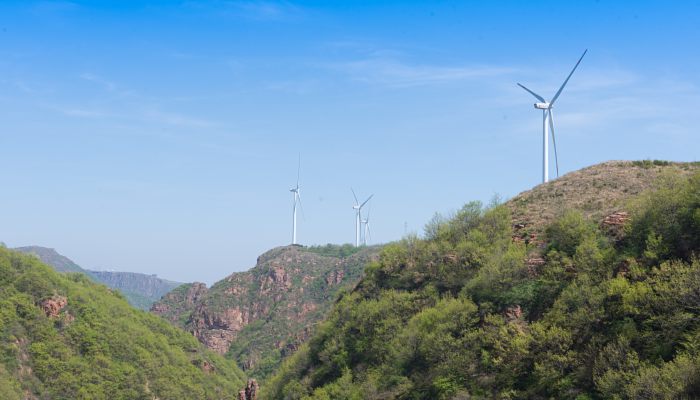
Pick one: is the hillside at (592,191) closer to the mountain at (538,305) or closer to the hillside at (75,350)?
the mountain at (538,305)

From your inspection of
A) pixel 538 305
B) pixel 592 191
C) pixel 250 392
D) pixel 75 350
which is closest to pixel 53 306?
pixel 75 350

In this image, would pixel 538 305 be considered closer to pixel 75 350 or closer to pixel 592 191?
pixel 592 191

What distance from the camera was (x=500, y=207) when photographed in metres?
90.2

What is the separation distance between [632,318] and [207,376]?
136 meters

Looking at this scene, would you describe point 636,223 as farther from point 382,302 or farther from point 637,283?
point 382,302

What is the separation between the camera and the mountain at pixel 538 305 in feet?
166

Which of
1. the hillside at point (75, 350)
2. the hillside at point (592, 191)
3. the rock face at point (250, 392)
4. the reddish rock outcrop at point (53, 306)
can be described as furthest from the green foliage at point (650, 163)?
the reddish rock outcrop at point (53, 306)

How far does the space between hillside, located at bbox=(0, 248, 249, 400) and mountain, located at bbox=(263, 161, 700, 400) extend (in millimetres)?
48516

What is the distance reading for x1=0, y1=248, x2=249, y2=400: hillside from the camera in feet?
427

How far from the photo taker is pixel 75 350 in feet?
461

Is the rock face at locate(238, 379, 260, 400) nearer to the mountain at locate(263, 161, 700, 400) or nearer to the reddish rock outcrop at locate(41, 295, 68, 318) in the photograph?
the mountain at locate(263, 161, 700, 400)

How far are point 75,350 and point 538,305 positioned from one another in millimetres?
102404

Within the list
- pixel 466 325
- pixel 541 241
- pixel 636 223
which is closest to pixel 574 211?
pixel 541 241

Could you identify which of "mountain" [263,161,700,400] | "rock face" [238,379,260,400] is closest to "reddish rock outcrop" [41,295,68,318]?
"rock face" [238,379,260,400]
